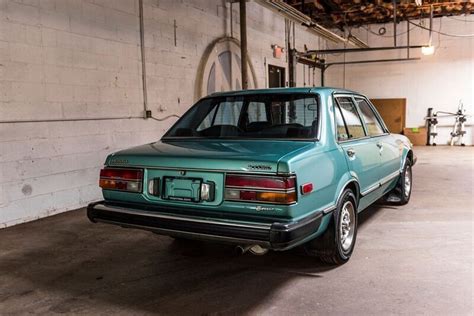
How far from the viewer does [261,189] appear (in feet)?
7.91

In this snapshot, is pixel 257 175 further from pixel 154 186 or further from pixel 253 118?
pixel 253 118

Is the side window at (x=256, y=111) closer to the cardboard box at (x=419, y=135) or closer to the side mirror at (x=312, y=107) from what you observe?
the side mirror at (x=312, y=107)

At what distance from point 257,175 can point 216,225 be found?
1.25 feet

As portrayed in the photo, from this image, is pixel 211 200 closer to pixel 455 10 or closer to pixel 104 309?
pixel 104 309

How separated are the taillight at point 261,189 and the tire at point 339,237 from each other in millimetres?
668

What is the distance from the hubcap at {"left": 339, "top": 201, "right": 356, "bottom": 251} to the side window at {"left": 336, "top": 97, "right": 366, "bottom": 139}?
57cm

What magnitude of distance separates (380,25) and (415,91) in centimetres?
239

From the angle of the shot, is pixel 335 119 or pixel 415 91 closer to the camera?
pixel 335 119

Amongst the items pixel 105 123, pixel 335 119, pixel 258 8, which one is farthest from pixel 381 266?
pixel 258 8

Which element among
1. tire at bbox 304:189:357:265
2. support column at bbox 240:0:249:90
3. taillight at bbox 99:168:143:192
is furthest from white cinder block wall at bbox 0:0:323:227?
tire at bbox 304:189:357:265

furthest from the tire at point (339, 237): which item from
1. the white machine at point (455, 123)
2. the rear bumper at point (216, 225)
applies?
the white machine at point (455, 123)

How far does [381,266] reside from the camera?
125 inches

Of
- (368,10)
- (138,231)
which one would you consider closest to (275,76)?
(368,10)

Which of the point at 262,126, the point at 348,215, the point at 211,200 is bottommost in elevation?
the point at 348,215
